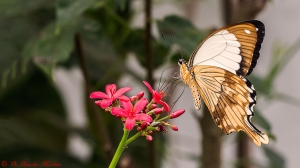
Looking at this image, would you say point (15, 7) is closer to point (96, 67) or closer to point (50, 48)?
point (50, 48)

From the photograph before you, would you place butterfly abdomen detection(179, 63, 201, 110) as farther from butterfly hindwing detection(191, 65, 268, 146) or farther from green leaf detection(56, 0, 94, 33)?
green leaf detection(56, 0, 94, 33)

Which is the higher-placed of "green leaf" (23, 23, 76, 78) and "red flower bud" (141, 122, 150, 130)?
"red flower bud" (141, 122, 150, 130)

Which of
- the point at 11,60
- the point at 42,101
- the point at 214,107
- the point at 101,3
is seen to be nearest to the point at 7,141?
the point at 42,101

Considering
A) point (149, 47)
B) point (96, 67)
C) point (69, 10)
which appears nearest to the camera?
point (69, 10)

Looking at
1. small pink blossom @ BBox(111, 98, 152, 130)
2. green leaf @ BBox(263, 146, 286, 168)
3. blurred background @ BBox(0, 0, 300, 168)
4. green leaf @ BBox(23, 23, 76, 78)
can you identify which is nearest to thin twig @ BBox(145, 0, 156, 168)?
blurred background @ BBox(0, 0, 300, 168)

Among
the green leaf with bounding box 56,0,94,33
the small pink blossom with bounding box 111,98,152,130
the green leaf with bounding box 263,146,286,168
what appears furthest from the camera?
the green leaf with bounding box 263,146,286,168

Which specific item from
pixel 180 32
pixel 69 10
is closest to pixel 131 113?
pixel 69 10

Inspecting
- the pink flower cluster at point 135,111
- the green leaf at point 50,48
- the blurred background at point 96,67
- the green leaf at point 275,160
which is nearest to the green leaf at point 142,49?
the blurred background at point 96,67
